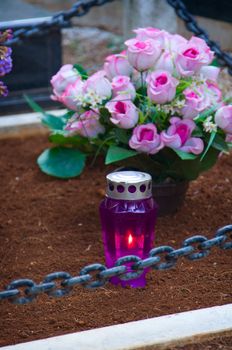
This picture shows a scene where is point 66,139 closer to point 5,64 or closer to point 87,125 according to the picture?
point 87,125

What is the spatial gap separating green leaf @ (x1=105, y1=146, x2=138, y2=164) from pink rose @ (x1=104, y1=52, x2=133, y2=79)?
0.26 metres

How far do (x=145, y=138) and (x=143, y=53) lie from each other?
266 millimetres

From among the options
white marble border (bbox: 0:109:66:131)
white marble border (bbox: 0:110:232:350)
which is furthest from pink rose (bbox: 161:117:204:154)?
white marble border (bbox: 0:109:66:131)

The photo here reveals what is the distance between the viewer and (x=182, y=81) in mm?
2588

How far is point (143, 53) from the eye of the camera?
251cm

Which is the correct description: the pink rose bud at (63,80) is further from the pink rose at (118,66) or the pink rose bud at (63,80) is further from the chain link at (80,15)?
the chain link at (80,15)

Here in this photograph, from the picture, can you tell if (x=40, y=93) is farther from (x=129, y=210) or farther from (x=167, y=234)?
(x=129, y=210)

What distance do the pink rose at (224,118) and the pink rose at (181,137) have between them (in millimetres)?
80

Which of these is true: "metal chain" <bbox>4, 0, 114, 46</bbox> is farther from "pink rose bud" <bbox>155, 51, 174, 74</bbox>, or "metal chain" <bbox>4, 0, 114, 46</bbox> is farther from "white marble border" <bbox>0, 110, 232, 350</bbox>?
"white marble border" <bbox>0, 110, 232, 350</bbox>

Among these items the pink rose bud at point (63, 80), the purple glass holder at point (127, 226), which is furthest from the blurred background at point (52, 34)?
the purple glass holder at point (127, 226)

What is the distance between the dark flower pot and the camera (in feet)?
8.93

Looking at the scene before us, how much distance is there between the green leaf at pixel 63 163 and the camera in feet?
10.4

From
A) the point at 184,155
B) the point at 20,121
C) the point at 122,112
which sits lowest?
the point at 20,121

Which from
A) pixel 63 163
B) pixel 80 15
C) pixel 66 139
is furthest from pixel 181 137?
pixel 80 15
